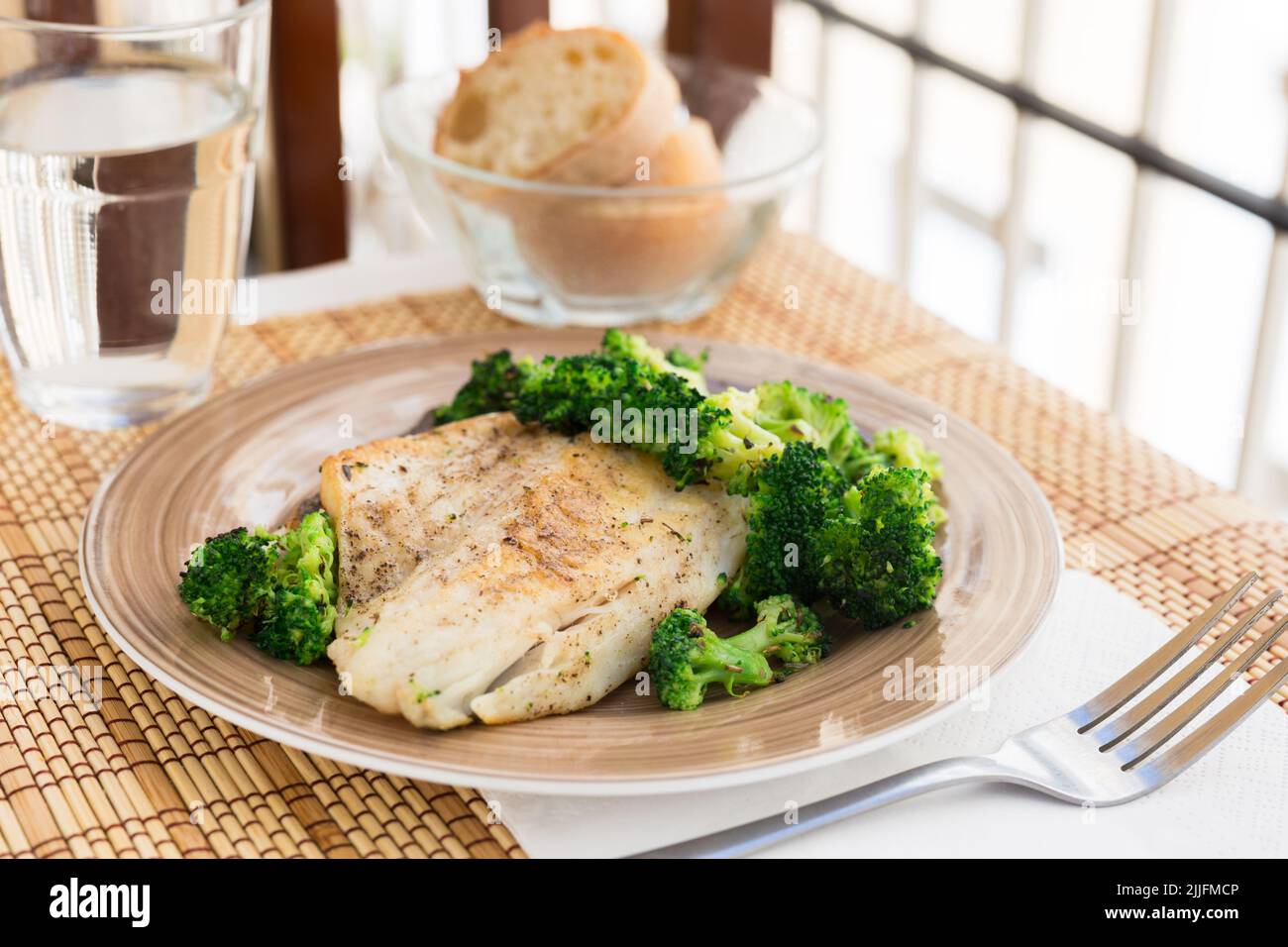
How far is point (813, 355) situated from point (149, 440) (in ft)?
4.03

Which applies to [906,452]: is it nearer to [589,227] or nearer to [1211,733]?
[1211,733]

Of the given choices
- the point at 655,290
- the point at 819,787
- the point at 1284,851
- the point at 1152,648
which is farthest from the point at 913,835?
the point at 655,290

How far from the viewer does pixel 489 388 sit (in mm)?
2115

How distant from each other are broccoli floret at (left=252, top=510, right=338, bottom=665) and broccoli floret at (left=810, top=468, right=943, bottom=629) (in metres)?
0.60

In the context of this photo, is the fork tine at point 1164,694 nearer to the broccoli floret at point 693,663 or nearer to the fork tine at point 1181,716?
the fork tine at point 1181,716

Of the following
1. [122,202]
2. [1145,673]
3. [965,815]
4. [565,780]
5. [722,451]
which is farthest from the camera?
[122,202]

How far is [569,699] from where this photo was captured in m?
1.57

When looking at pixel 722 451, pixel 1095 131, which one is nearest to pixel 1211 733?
pixel 722 451

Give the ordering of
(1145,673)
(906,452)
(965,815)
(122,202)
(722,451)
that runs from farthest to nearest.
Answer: (122,202) < (906,452) < (722,451) < (1145,673) < (965,815)

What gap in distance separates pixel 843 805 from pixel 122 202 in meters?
1.40

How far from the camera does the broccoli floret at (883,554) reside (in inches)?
67.7

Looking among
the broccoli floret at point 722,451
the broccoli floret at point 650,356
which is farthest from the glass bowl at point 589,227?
the broccoli floret at point 722,451

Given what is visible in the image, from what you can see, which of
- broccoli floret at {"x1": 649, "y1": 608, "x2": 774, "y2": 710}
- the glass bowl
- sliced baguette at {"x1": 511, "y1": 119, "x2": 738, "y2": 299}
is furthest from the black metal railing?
broccoli floret at {"x1": 649, "y1": 608, "x2": 774, "y2": 710}
